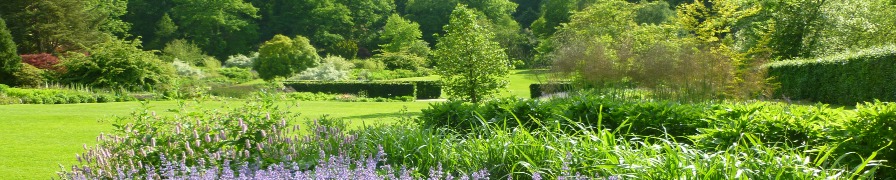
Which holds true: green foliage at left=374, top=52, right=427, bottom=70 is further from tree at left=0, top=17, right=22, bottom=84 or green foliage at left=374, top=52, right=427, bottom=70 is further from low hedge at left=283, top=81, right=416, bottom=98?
tree at left=0, top=17, right=22, bottom=84

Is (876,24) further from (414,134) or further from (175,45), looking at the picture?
(175,45)

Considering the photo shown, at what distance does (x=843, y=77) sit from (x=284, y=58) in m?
22.4

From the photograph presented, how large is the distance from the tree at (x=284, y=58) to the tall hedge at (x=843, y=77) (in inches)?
783

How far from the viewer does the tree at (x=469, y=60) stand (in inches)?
527

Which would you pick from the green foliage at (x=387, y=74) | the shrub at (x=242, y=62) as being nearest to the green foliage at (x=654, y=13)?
the green foliage at (x=387, y=74)

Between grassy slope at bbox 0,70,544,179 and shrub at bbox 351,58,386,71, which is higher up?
shrub at bbox 351,58,386,71

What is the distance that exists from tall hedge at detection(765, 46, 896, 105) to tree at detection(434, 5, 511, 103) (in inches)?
216

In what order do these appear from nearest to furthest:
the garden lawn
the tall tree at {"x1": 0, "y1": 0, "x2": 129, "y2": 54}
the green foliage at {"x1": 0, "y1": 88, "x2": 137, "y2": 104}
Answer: the garden lawn → the green foliage at {"x1": 0, "y1": 88, "x2": 137, "y2": 104} → the tall tree at {"x1": 0, "y1": 0, "x2": 129, "y2": 54}

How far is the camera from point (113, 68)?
21109mm

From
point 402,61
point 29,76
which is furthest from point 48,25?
point 402,61

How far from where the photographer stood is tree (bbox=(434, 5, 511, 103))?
13.4 metres

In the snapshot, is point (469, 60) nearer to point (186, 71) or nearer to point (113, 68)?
point (113, 68)

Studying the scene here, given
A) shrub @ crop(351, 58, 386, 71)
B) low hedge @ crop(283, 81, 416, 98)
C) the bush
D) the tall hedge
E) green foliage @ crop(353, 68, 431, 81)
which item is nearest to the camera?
the tall hedge

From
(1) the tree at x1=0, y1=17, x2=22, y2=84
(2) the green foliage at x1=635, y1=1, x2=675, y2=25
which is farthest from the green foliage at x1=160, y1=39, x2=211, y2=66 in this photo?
(2) the green foliage at x1=635, y1=1, x2=675, y2=25
